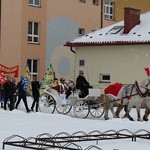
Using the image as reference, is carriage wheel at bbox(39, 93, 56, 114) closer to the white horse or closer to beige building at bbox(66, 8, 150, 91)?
the white horse

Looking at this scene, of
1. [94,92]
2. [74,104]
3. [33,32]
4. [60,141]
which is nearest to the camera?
[60,141]

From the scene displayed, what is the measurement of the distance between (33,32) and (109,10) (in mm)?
8844

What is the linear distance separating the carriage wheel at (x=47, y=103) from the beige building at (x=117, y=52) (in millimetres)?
5796

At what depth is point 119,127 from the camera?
16.5 meters

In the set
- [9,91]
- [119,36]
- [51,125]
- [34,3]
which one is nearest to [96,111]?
[9,91]

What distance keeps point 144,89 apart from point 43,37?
18.7 metres

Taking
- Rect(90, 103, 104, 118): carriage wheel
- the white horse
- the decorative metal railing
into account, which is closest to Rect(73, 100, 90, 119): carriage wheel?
Rect(90, 103, 104, 118): carriage wheel

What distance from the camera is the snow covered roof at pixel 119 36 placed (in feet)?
84.8

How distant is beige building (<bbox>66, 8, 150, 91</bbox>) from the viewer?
25922mm

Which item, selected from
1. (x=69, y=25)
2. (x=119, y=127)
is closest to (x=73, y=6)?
(x=69, y=25)

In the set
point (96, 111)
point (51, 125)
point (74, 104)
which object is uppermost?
point (74, 104)

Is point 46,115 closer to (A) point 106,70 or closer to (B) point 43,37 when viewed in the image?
(A) point 106,70

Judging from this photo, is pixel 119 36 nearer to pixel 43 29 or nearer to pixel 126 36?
pixel 126 36

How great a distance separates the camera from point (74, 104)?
2042cm
